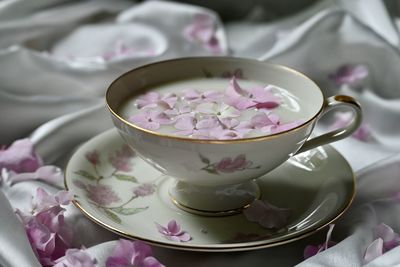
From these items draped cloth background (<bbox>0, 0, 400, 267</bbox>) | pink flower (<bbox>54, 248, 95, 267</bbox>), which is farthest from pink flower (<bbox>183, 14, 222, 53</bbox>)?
pink flower (<bbox>54, 248, 95, 267</bbox>)

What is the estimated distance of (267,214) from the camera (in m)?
0.73

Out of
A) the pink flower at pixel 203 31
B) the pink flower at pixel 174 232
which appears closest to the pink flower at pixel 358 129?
the pink flower at pixel 203 31

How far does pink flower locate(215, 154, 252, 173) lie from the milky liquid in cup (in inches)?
0.9

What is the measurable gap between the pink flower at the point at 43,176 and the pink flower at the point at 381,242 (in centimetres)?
38

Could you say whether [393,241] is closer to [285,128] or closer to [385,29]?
[285,128]

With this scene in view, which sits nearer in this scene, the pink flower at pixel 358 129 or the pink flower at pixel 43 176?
the pink flower at pixel 43 176

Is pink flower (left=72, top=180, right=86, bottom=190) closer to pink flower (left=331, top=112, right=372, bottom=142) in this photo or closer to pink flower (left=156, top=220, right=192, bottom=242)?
pink flower (left=156, top=220, right=192, bottom=242)

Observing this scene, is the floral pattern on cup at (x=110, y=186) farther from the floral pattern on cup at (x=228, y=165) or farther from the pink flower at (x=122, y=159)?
the floral pattern on cup at (x=228, y=165)

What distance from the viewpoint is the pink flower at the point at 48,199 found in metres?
0.74

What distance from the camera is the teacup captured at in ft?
2.19

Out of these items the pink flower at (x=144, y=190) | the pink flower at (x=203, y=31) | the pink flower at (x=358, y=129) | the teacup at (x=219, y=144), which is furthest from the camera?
the pink flower at (x=203, y=31)

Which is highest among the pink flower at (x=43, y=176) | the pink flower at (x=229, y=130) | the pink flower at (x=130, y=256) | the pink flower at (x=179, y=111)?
the pink flower at (x=229, y=130)

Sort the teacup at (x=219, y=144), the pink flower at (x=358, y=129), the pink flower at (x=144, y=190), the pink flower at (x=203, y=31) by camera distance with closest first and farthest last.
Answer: the teacup at (x=219, y=144), the pink flower at (x=144, y=190), the pink flower at (x=358, y=129), the pink flower at (x=203, y=31)

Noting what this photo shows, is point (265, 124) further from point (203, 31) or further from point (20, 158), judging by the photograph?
point (203, 31)
